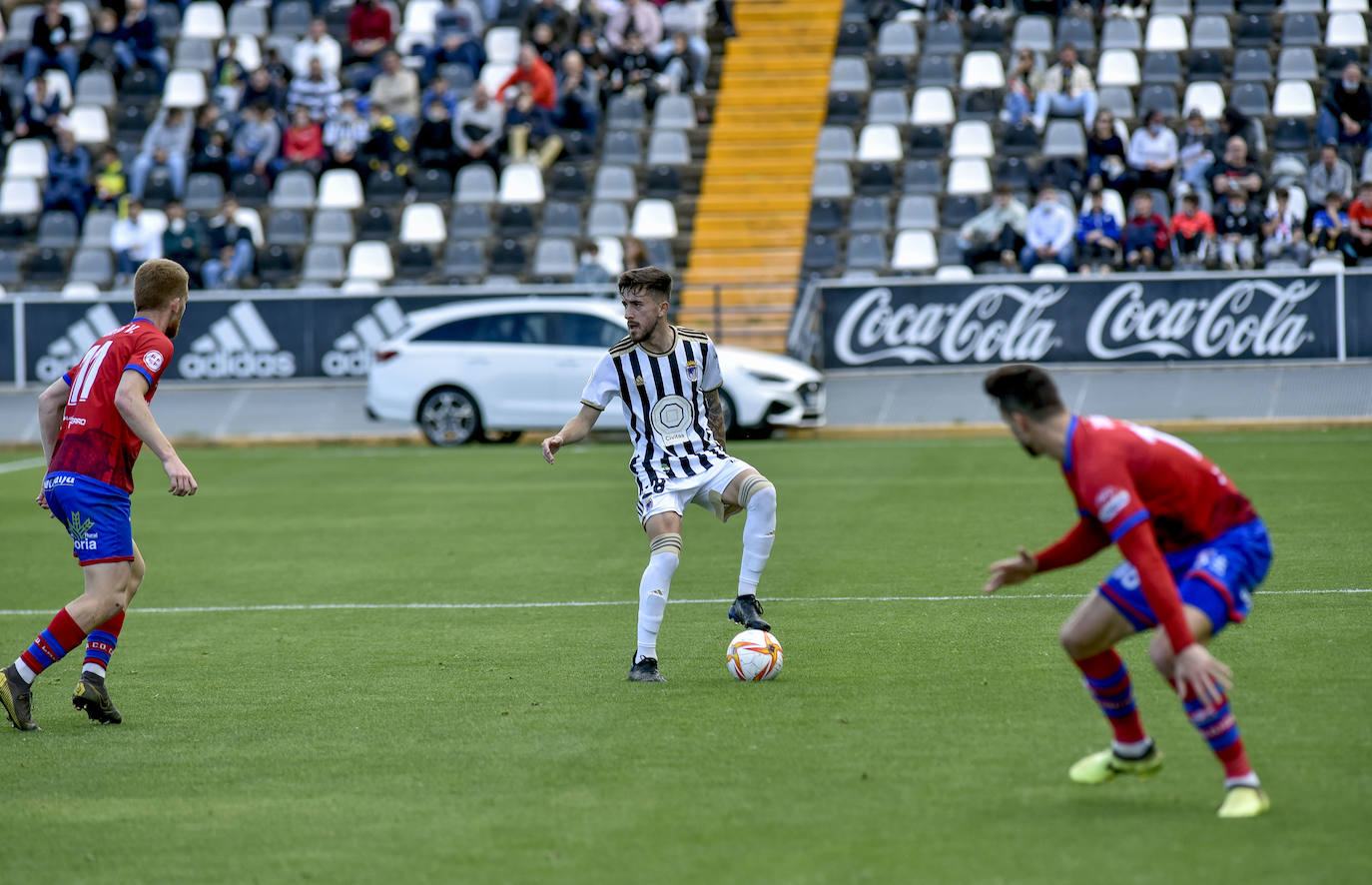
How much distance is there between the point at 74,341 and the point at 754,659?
18.4 m

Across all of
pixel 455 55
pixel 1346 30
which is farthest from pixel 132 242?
pixel 1346 30

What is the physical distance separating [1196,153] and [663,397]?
18305 millimetres

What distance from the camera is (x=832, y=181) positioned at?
1068 inches

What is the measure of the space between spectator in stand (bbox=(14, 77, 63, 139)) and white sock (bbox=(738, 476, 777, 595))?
80.7 ft

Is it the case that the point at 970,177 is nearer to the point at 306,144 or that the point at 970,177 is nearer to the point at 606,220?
the point at 606,220

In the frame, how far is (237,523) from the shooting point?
15266mm

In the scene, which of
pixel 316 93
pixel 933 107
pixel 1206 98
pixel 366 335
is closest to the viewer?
pixel 366 335

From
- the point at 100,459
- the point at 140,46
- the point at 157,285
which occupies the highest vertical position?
the point at 140,46

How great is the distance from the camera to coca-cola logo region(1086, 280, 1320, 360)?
2166 cm

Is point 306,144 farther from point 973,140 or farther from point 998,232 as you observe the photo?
point 998,232

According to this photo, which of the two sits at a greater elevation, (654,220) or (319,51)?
(319,51)

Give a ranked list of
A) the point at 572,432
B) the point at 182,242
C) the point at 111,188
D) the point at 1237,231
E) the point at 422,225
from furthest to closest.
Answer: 1. the point at 111,188
2. the point at 422,225
3. the point at 182,242
4. the point at 1237,231
5. the point at 572,432

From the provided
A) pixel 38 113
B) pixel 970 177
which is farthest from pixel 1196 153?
pixel 38 113

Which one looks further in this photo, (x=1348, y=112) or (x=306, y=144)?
(x=306, y=144)
